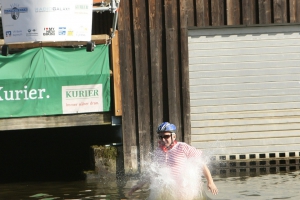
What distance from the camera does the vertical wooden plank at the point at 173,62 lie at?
2044 cm

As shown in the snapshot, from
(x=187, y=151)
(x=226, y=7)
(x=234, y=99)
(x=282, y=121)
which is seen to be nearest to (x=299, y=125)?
(x=282, y=121)

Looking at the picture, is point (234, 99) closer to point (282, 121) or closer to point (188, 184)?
point (282, 121)

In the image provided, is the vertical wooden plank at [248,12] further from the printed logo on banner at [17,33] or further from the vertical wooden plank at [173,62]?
the printed logo on banner at [17,33]

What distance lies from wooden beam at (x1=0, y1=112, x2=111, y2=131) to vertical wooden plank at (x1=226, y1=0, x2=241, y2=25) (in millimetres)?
3760

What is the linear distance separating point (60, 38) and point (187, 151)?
304 inches

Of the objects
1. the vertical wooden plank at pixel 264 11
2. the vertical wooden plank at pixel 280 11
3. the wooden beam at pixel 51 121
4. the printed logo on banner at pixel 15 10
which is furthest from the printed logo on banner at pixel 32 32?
the vertical wooden plank at pixel 280 11

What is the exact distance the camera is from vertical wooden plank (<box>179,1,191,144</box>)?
20484mm

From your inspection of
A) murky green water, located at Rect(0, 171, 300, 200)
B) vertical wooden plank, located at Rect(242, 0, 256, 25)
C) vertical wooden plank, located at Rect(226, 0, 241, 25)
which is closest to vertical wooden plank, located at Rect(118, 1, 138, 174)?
murky green water, located at Rect(0, 171, 300, 200)

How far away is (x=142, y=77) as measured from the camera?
20484 millimetres

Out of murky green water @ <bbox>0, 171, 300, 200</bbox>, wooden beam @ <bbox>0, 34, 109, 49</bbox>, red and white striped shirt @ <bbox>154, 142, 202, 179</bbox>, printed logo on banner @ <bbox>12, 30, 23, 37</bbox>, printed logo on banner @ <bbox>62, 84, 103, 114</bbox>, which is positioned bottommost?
murky green water @ <bbox>0, 171, 300, 200</bbox>

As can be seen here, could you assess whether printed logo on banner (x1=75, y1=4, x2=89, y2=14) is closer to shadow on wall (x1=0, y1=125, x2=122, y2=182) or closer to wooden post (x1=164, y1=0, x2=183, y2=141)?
wooden post (x1=164, y1=0, x2=183, y2=141)

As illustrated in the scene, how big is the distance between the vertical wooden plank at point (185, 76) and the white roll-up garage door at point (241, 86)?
17 centimetres

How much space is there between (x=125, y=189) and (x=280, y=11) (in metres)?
5.88

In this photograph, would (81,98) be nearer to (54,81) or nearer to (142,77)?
(54,81)
